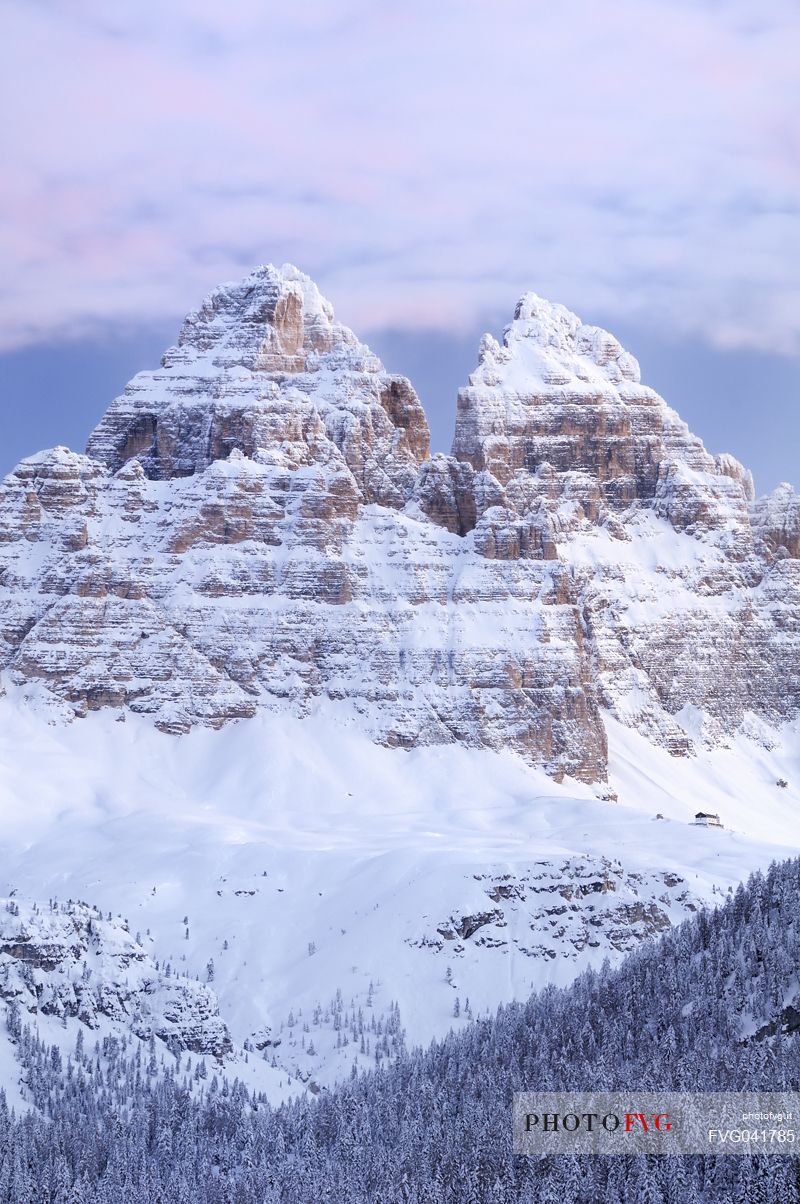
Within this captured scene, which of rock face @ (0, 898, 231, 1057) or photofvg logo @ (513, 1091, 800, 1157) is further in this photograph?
rock face @ (0, 898, 231, 1057)

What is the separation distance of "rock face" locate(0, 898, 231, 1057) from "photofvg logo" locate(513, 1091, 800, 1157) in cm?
3852

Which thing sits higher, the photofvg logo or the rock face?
the rock face

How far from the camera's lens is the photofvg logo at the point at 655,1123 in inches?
5541

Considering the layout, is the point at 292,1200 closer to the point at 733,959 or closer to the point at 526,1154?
the point at 526,1154

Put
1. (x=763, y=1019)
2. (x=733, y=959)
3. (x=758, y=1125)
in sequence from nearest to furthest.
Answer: (x=758, y=1125), (x=763, y=1019), (x=733, y=959)

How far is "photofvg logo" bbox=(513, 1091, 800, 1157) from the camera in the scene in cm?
14075

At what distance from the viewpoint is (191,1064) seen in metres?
185

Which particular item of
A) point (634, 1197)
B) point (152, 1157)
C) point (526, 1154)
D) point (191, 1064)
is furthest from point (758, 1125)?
point (191, 1064)

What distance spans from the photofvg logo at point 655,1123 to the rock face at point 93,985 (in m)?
38.5

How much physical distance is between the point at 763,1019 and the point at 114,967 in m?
56.5

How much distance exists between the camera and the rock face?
184250mm

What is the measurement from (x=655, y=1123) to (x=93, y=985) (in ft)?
184

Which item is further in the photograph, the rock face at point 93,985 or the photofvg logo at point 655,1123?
the rock face at point 93,985

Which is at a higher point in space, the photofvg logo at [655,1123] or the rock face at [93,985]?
the rock face at [93,985]
